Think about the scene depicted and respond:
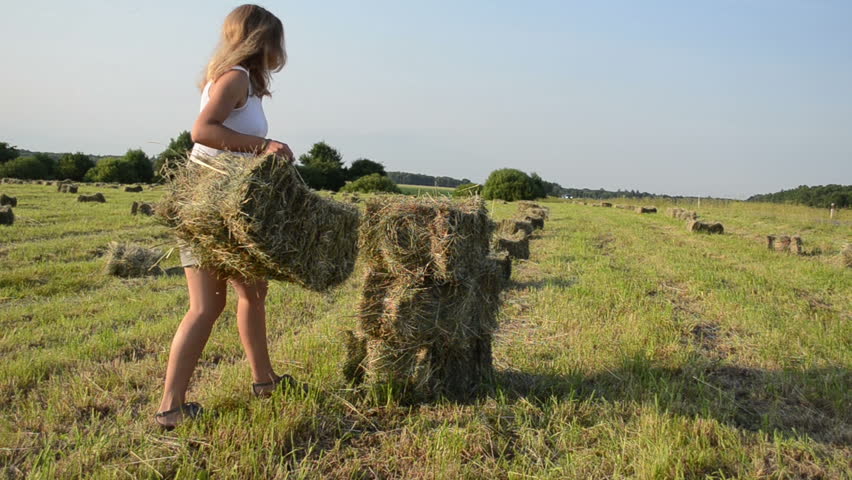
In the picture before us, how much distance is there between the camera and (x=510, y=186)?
6494cm

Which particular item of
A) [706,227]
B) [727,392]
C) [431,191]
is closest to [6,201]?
[431,191]

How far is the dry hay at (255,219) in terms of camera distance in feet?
9.02

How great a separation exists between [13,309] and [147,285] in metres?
1.78

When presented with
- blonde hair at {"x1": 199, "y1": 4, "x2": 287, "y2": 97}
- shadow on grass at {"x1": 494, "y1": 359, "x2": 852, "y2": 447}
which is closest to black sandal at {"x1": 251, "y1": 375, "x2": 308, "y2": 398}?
shadow on grass at {"x1": 494, "y1": 359, "x2": 852, "y2": 447}

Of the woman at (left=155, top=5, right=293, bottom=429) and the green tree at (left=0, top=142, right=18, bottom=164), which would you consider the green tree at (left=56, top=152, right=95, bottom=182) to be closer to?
the green tree at (left=0, top=142, right=18, bottom=164)

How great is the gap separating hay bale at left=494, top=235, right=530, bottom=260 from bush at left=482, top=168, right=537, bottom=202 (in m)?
52.7

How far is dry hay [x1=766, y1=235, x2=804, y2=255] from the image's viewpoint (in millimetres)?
12742

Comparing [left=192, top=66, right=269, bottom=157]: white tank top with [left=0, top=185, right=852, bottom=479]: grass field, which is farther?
[left=192, top=66, right=269, bottom=157]: white tank top

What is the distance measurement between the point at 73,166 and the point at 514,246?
6281 centimetres

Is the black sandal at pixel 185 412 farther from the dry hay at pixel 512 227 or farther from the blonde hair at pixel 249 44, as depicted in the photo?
the dry hay at pixel 512 227

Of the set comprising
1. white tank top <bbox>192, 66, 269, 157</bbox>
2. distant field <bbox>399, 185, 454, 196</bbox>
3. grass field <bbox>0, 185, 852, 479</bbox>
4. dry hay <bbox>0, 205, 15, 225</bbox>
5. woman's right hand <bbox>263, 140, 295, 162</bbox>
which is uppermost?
white tank top <bbox>192, 66, 269, 157</bbox>

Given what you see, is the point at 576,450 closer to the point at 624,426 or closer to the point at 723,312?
the point at 624,426

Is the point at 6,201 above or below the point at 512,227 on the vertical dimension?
below

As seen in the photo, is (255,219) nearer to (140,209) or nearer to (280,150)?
(280,150)
